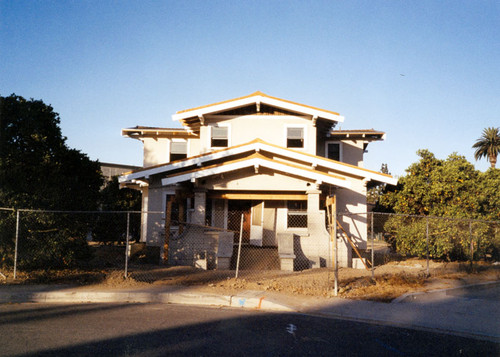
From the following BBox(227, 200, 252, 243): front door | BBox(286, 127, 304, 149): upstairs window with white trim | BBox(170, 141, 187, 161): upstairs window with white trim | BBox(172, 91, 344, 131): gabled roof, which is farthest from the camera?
BBox(170, 141, 187, 161): upstairs window with white trim

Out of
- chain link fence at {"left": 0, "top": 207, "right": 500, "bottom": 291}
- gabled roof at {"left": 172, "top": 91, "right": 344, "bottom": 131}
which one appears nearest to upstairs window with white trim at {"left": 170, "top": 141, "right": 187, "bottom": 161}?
gabled roof at {"left": 172, "top": 91, "right": 344, "bottom": 131}

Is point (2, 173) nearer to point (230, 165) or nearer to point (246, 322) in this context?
point (230, 165)

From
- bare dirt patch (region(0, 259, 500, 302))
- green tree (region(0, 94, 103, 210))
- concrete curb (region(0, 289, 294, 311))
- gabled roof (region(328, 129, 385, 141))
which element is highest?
gabled roof (region(328, 129, 385, 141))

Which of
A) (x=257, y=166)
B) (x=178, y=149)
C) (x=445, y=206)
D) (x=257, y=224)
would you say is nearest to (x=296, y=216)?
(x=257, y=224)

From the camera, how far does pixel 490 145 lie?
44156 millimetres

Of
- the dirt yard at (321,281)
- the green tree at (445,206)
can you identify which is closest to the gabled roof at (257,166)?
the dirt yard at (321,281)

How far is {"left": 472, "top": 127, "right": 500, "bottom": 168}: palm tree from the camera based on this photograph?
43.8m

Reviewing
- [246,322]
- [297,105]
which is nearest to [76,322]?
[246,322]

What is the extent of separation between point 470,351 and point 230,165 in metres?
9.63

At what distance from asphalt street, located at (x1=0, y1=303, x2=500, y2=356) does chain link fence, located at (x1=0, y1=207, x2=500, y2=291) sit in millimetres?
2622

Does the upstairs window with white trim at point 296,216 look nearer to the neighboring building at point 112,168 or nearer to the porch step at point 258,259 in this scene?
the porch step at point 258,259

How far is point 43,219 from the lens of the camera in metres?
10.8

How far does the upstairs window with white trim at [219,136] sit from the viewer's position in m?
17.3

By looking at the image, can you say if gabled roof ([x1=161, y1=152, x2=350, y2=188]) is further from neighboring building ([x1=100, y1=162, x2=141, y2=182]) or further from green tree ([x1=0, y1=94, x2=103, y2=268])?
neighboring building ([x1=100, y1=162, x2=141, y2=182])
